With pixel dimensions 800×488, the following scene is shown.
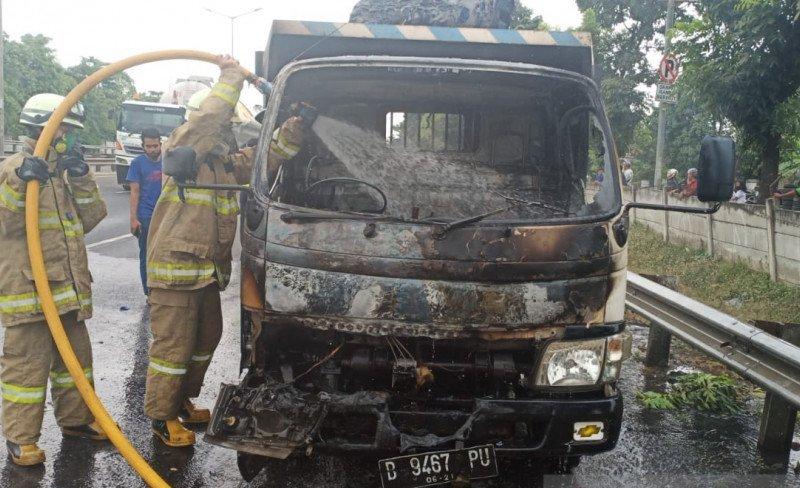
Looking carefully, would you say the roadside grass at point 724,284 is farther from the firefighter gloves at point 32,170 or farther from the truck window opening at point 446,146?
the firefighter gloves at point 32,170

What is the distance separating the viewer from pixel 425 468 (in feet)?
10.0

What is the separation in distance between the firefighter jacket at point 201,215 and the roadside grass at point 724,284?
6059mm

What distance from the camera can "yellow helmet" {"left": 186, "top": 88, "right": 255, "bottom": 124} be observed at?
4578 millimetres

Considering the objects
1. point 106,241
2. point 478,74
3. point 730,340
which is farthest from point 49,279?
point 106,241

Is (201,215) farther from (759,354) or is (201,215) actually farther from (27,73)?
(27,73)

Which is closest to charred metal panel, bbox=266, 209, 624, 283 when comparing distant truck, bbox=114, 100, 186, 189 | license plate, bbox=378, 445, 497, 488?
license plate, bbox=378, 445, 497, 488

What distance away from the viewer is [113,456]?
396 cm

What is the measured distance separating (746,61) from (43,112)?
10.3m

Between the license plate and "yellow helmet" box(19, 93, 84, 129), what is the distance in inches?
102

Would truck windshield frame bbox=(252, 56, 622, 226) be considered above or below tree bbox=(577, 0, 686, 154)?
below

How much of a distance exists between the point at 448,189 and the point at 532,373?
108 centimetres

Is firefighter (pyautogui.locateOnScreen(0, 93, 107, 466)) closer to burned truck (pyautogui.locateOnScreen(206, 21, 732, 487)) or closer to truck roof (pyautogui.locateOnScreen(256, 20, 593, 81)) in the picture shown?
burned truck (pyautogui.locateOnScreen(206, 21, 732, 487))

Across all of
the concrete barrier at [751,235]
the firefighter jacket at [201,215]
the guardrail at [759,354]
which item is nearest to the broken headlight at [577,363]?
the guardrail at [759,354]

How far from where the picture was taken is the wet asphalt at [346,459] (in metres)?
3.71
